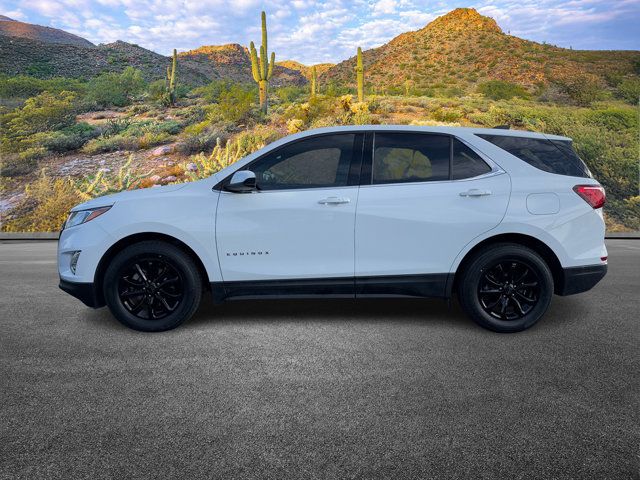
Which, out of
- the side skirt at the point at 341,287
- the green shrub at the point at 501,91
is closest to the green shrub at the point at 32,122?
the side skirt at the point at 341,287

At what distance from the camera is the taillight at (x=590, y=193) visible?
5.25 m

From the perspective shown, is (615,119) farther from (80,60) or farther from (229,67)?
(229,67)

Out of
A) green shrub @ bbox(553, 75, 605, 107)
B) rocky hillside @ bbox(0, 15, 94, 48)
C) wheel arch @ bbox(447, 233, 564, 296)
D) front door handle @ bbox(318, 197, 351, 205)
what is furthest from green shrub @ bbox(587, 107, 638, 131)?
rocky hillside @ bbox(0, 15, 94, 48)

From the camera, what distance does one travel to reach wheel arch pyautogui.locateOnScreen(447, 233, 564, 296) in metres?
5.29

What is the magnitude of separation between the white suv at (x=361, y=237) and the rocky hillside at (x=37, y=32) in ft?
395

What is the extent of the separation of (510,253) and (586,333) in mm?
1048

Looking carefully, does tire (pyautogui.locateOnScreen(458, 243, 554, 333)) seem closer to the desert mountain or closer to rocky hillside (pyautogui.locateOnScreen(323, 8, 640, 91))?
rocky hillside (pyautogui.locateOnScreen(323, 8, 640, 91))

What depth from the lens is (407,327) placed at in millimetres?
5480

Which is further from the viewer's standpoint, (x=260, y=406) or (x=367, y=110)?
(x=367, y=110)

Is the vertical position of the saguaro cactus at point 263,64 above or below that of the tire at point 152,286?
above

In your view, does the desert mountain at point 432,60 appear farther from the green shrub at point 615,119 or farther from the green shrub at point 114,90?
the green shrub at point 615,119

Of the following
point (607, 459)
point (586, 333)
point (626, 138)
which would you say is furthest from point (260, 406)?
point (626, 138)

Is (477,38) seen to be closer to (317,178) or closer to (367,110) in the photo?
(367,110)

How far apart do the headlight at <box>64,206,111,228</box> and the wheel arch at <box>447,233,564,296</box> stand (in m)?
3.28
